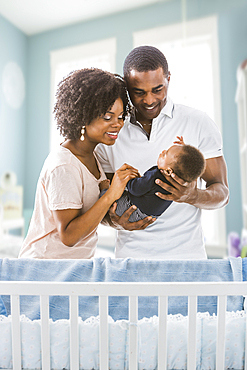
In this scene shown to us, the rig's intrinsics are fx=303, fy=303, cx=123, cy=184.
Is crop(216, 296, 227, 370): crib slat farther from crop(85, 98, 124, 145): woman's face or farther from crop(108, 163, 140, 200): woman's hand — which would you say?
crop(85, 98, 124, 145): woman's face

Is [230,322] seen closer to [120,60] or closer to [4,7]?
[120,60]

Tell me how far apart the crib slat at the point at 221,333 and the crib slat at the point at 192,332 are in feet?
0.16

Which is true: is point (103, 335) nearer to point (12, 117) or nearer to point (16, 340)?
point (16, 340)

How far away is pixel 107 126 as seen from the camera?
757 mm

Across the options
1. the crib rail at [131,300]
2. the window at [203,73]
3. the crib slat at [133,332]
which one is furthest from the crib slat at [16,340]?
the window at [203,73]

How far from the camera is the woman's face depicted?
0.75 m

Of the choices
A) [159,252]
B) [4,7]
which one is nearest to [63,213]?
[159,252]

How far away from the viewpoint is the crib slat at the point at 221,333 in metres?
0.61

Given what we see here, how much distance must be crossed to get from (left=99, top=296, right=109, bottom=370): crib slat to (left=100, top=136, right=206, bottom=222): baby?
246 millimetres

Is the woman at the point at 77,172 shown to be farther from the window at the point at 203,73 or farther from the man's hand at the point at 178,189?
the window at the point at 203,73

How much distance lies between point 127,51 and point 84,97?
2214mm

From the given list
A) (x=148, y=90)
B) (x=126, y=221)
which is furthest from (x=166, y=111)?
(x=126, y=221)

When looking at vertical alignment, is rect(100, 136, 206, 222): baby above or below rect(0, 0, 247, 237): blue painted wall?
below

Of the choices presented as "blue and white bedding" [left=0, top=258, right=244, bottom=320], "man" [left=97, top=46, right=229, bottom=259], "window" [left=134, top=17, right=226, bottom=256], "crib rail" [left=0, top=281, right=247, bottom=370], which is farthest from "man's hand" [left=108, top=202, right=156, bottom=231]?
"window" [left=134, top=17, right=226, bottom=256]
